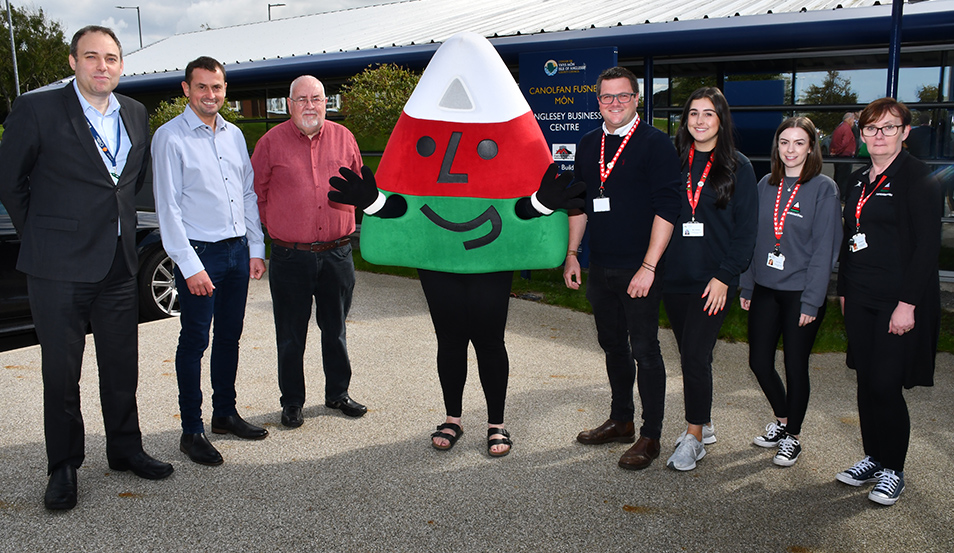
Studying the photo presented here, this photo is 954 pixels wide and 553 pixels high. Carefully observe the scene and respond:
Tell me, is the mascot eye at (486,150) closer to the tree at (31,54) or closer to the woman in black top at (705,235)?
the woman in black top at (705,235)

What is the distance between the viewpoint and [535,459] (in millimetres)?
3689

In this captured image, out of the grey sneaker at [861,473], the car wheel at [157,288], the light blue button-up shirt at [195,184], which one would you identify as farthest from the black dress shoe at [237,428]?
the grey sneaker at [861,473]

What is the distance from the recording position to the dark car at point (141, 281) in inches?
225

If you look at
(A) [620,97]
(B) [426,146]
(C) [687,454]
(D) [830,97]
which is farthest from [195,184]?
(D) [830,97]

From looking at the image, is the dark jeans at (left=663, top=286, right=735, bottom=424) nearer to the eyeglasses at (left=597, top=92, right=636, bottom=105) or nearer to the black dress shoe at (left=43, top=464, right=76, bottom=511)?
the eyeglasses at (left=597, top=92, right=636, bottom=105)

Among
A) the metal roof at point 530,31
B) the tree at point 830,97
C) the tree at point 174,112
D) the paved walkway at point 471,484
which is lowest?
the paved walkway at point 471,484

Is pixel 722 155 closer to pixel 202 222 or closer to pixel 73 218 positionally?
pixel 202 222

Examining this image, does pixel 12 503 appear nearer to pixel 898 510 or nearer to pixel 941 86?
pixel 898 510

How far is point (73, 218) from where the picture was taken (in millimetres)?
3152

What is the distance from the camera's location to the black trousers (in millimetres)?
3205

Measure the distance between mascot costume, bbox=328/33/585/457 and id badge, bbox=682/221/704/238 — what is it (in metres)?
0.56

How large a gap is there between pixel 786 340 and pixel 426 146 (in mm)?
2105

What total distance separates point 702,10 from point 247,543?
916cm

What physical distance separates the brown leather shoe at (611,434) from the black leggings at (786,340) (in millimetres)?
754
